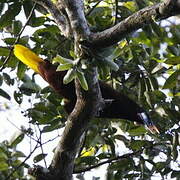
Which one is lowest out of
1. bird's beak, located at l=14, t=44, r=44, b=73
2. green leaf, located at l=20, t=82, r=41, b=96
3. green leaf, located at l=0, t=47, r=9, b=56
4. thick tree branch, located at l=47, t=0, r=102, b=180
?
thick tree branch, located at l=47, t=0, r=102, b=180

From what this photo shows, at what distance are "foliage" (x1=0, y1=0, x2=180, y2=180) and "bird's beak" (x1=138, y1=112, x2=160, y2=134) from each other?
0.03 metres

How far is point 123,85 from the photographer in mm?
2342

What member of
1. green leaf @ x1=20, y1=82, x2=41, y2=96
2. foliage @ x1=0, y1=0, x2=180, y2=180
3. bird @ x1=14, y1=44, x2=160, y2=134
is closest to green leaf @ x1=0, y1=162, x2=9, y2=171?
foliage @ x1=0, y1=0, x2=180, y2=180

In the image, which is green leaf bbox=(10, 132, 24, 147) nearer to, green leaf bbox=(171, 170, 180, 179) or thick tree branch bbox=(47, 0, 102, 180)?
thick tree branch bbox=(47, 0, 102, 180)

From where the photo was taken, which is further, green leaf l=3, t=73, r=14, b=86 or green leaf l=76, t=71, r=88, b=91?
green leaf l=3, t=73, r=14, b=86

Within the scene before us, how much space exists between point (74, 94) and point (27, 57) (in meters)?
0.31

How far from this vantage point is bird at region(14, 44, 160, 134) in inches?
82.4

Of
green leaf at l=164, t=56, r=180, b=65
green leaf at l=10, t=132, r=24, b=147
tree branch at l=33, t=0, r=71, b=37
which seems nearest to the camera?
tree branch at l=33, t=0, r=71, b=37

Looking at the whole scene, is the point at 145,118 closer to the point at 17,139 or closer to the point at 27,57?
the point at 27,57

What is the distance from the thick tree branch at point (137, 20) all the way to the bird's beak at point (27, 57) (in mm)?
610

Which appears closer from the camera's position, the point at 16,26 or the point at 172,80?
the point at 172,80

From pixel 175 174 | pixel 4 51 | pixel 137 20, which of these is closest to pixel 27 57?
pixel 4 51

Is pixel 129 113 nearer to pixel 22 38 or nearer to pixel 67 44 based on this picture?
pixel 67 44

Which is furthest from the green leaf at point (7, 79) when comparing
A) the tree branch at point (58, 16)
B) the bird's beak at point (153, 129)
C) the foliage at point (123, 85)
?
the bird's beak at point (153, 129)
